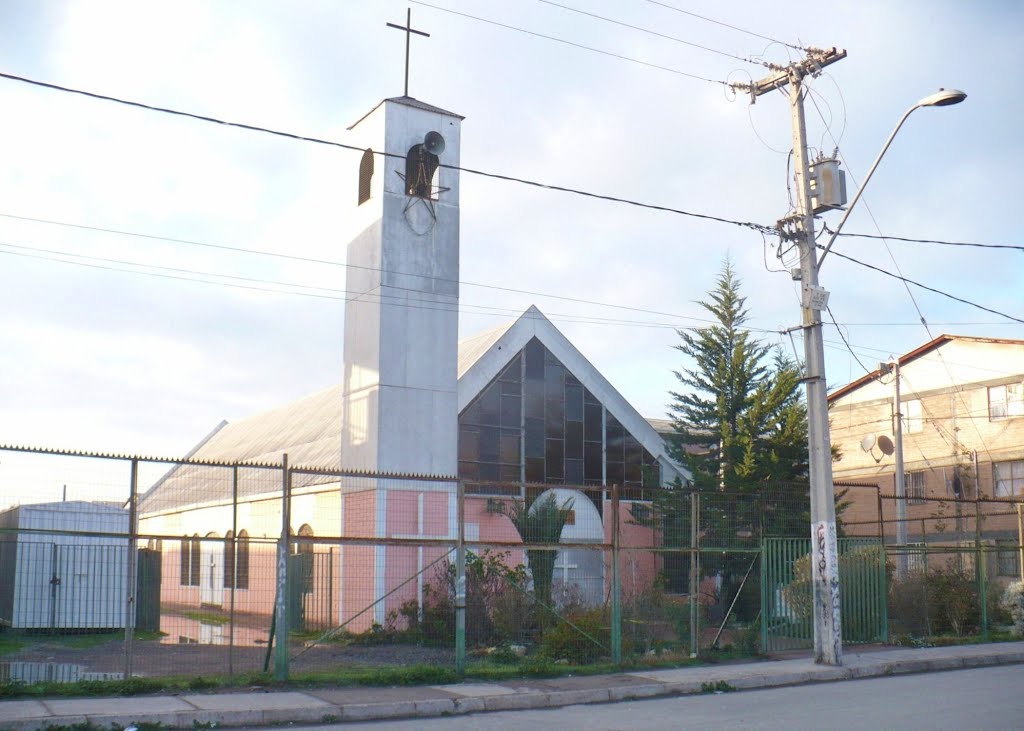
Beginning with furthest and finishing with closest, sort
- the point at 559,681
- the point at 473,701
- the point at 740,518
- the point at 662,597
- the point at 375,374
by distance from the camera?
the point at 375,374 < the point at 740,518 < the point at 662,597 < the point at 559,681 < the point at 473,701

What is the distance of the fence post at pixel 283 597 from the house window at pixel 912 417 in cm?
3461

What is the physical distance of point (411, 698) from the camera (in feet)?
41.8

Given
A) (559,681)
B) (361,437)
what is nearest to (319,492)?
(361,437)

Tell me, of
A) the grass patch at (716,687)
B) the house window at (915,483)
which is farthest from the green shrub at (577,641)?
the house window at (915,483)

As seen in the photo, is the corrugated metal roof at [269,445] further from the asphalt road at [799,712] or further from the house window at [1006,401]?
the house window at [1006,401]

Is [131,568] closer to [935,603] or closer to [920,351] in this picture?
[935,603]

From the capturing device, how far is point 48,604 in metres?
16.0

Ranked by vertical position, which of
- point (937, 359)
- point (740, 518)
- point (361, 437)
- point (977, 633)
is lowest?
point (977, 633)

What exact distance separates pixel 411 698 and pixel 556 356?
18707 millimetres

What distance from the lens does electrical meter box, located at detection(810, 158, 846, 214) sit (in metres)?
18.1

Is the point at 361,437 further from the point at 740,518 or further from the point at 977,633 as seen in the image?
the point at 977,633

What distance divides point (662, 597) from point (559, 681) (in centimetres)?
446

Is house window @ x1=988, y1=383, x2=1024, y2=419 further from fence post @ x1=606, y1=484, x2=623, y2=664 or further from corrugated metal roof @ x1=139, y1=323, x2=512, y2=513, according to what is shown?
fence post @ x1=606, y1=484, x2=623, y2=664

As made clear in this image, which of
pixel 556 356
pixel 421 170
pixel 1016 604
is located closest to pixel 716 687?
pixel 1016 604
